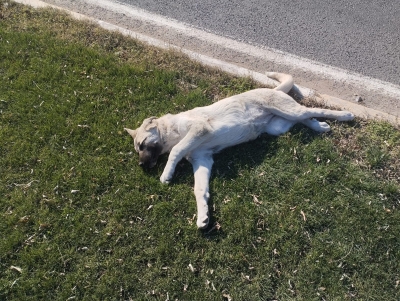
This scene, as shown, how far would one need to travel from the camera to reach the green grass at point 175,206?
4.07 metres

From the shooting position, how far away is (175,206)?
4715 millimetres

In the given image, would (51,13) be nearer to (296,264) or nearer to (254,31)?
(254,31)

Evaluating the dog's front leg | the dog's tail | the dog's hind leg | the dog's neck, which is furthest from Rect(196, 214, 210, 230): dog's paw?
the dog's tail

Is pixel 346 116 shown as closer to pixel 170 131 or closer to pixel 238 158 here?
pixel 238 158

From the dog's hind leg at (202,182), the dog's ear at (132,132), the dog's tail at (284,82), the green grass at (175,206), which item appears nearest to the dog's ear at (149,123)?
the dog's ear at (132,132)

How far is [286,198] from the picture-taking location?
465 cm

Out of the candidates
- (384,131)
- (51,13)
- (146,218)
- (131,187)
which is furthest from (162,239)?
(51,13)

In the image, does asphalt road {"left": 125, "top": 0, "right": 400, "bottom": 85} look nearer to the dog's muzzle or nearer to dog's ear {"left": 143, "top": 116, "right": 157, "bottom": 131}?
dog's ear {"left": 143, "top": 116, "right": 157, "bottom": 131}

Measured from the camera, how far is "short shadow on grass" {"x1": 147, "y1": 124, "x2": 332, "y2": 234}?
5.00 metres

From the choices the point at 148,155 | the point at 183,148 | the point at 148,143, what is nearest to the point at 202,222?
the point at 183,148

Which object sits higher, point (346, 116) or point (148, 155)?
point (346, 116)

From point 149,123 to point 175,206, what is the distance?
1213 mm

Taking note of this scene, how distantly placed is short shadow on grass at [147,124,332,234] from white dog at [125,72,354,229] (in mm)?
79

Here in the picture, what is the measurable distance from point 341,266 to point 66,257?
2.89 m
